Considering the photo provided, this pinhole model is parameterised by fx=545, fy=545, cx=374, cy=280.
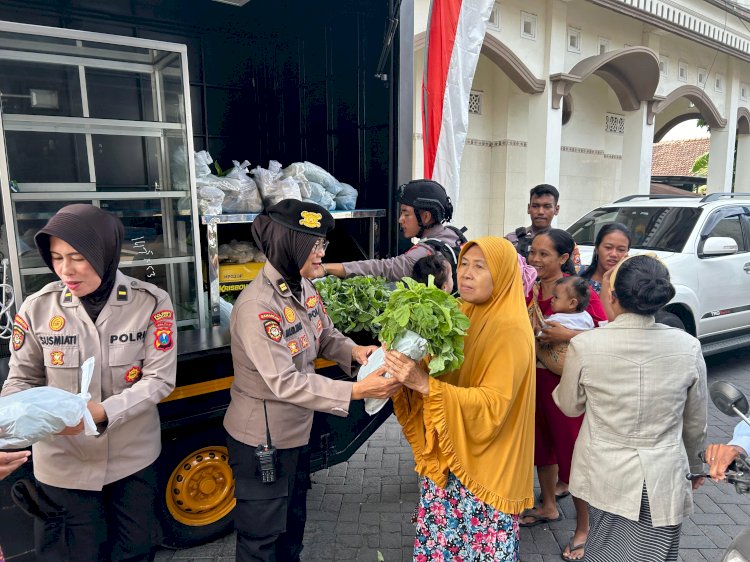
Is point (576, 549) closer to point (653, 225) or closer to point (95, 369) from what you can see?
point (95, 369)

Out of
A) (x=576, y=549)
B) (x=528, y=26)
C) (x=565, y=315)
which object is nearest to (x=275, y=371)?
(x=565, y=315)

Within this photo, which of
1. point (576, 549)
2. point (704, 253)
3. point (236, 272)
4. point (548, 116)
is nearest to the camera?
point (576, 549)

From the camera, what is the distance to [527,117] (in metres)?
10.0

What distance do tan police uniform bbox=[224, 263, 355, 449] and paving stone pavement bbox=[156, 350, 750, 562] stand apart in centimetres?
119

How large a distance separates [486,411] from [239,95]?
11.4 ft

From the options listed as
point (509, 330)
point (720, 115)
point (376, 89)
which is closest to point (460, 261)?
point (509, 330)

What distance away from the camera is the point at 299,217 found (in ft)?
7.02

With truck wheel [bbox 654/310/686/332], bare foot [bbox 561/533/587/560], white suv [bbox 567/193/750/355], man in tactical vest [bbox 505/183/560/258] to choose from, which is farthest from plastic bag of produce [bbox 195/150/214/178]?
truck wheel [bbox 654/310/686/332]

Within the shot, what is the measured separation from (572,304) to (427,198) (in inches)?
43.1

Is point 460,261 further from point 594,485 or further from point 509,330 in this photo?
point 594,485

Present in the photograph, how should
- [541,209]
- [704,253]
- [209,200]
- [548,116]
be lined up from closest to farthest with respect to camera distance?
[209,200]
[541,209]
[704,253]
[548,116]

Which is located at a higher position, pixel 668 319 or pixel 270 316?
pixel 270 316

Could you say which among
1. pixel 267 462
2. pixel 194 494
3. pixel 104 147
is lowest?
pixel 194 494

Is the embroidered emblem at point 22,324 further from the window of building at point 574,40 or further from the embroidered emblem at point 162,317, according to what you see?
the window of building at point 574,40
